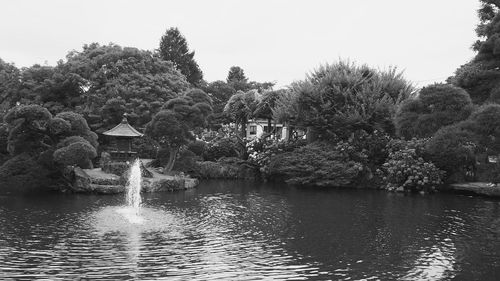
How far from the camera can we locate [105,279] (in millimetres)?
8945

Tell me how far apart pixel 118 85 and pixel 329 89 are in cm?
1473

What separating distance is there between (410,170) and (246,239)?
15032 millimetres

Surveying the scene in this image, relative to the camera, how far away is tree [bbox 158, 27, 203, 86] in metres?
59.0

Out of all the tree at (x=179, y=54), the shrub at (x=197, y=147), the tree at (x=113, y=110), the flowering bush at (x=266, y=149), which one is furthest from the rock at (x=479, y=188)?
the tree at (x=179, y=54)

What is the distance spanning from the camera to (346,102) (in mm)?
29578

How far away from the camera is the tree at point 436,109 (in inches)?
757

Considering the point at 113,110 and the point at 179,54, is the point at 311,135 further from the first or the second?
the point at 179,54

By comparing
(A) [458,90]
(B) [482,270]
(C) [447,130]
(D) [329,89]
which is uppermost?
(D) [329,89]

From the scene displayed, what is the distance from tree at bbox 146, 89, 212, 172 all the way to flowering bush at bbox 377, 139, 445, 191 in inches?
431

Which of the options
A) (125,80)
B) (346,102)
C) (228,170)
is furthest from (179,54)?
(346,102)

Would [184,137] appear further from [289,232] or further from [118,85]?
[289,232]

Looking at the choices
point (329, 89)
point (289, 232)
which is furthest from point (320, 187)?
point (289, 232)

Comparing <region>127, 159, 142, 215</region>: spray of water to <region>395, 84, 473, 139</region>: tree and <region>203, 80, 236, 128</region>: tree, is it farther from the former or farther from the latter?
<region>203, 80, 236, 128</region>: tree

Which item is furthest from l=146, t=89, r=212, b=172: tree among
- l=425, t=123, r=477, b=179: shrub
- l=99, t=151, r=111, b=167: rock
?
l=425, t=123, r=477, b=179: shrub
